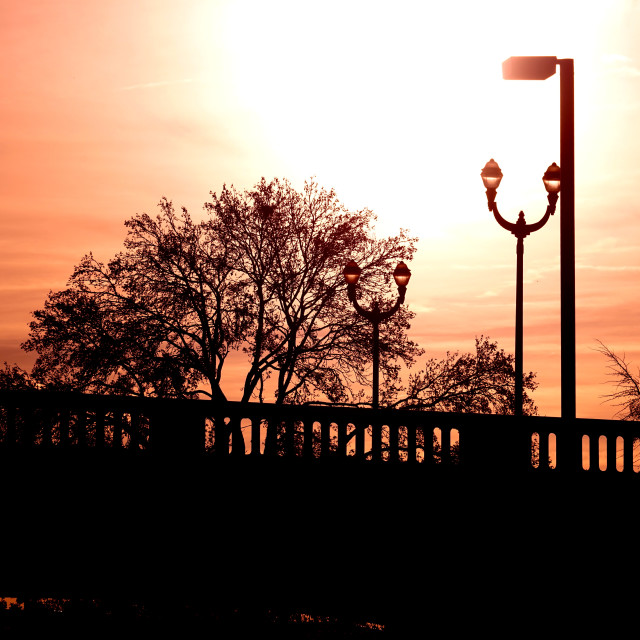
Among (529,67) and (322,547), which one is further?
(529,67)

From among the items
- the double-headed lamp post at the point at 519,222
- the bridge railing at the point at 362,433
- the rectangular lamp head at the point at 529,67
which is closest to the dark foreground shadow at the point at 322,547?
the bridge railing at the point at 362,433

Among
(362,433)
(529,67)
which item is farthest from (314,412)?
(529,67)

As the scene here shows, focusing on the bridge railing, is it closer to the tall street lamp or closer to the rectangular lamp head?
the tall street lamp

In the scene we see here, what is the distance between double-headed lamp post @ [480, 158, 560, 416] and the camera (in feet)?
54.9

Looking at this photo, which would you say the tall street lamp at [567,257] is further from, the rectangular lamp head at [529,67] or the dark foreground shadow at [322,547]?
the dark foreground shadow at [322,547]

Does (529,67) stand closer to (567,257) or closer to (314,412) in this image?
(567,257)

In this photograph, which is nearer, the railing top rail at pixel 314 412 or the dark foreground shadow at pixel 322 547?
the dark foreground shadow at pixel 322 547

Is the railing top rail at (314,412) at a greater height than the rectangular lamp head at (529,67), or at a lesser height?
lesser

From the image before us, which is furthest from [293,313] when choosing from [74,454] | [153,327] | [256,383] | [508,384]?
[74,454]

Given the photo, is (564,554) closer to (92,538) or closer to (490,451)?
(490,451)

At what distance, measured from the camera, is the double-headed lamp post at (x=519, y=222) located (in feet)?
54.9

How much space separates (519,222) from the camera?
17.5 meters

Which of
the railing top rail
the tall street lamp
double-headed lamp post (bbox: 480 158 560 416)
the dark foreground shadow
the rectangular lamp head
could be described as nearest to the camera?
the dark foreground shadow

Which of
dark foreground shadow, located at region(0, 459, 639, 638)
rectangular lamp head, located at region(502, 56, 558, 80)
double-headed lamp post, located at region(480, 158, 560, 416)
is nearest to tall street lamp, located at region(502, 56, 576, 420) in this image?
rectangular lamp head, located at region(502, 56, 558, 80)
